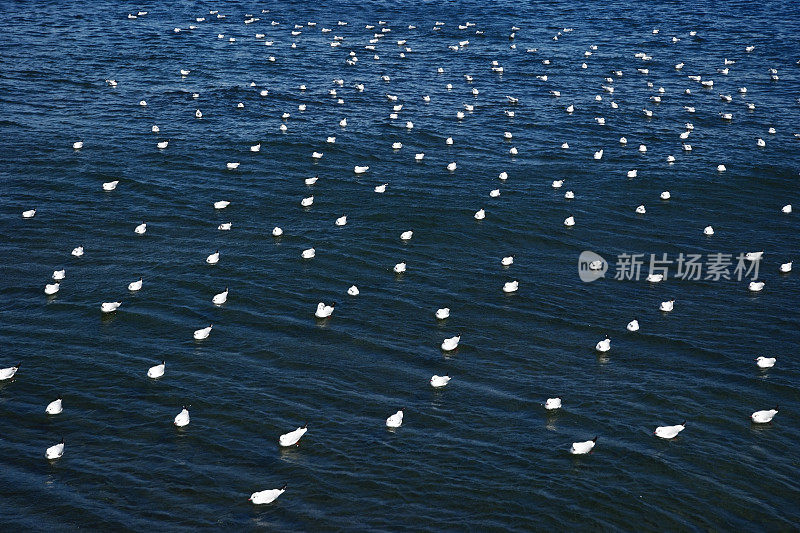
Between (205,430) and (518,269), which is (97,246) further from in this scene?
(518,269)

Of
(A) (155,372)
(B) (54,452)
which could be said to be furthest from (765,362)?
(B) (54,452)

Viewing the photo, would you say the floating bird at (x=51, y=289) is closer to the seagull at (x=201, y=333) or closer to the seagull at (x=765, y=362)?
the seagull at (x=201, y=333)

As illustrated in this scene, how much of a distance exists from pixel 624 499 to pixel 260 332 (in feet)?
49.0

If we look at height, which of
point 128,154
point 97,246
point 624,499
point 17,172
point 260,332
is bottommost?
point 624,499

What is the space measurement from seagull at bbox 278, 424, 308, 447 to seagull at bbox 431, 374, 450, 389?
503cm

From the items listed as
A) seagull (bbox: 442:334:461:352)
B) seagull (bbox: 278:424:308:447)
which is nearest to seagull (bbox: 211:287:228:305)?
seagull (bbox: 442:334:461:352)

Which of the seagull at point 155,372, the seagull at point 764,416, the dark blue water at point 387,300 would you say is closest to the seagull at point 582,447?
the dark blue water at point 387,300

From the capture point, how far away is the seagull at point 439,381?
30.0 m

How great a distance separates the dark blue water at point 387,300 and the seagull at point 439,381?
0.28 meters

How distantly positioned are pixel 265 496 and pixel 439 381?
311 inches

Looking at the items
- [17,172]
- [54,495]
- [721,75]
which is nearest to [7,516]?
[54,495]

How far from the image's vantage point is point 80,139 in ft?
166

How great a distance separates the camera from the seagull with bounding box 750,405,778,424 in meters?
28.8

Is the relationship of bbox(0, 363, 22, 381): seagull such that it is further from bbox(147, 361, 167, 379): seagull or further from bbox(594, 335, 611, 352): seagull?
bbox(594, 335, 611, 352): seagull
